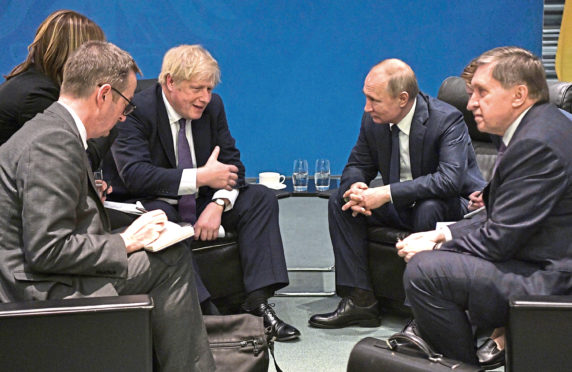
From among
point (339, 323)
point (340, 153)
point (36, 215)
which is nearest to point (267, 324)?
point (339, 323)

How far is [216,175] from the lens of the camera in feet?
12.3

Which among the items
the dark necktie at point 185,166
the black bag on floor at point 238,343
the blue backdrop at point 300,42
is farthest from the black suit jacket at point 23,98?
the blue backdrop at point 300,42

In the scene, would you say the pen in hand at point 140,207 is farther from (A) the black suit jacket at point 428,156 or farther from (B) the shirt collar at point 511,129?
(B) the shirt collar at point 511,129

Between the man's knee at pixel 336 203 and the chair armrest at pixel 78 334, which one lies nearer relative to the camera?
the chair armrest at pixel 78 334

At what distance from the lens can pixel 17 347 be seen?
222 cm

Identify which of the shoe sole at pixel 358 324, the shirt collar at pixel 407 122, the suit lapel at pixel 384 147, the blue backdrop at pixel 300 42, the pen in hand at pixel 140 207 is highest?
the blue backdrop at pixel 300 42

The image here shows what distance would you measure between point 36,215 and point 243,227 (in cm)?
165

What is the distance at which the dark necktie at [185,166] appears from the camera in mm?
3814

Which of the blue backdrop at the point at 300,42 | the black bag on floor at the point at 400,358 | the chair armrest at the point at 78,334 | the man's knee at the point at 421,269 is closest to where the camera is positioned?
the chair armrest at the point at 78,334

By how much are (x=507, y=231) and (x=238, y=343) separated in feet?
3.56

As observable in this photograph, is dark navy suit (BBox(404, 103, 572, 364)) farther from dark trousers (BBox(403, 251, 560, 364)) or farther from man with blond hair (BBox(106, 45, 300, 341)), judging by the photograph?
man with blond hair (BBox(106, 45, 300, 341))

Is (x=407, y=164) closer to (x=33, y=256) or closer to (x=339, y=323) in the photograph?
(x=339, y=323)

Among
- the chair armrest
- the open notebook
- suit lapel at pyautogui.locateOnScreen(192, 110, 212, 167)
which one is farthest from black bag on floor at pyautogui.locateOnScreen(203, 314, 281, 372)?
suit lapel at pyautogui.locateOnScreen(192, 110, 212, 167)

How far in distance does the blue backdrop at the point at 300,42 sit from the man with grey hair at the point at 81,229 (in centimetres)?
340
